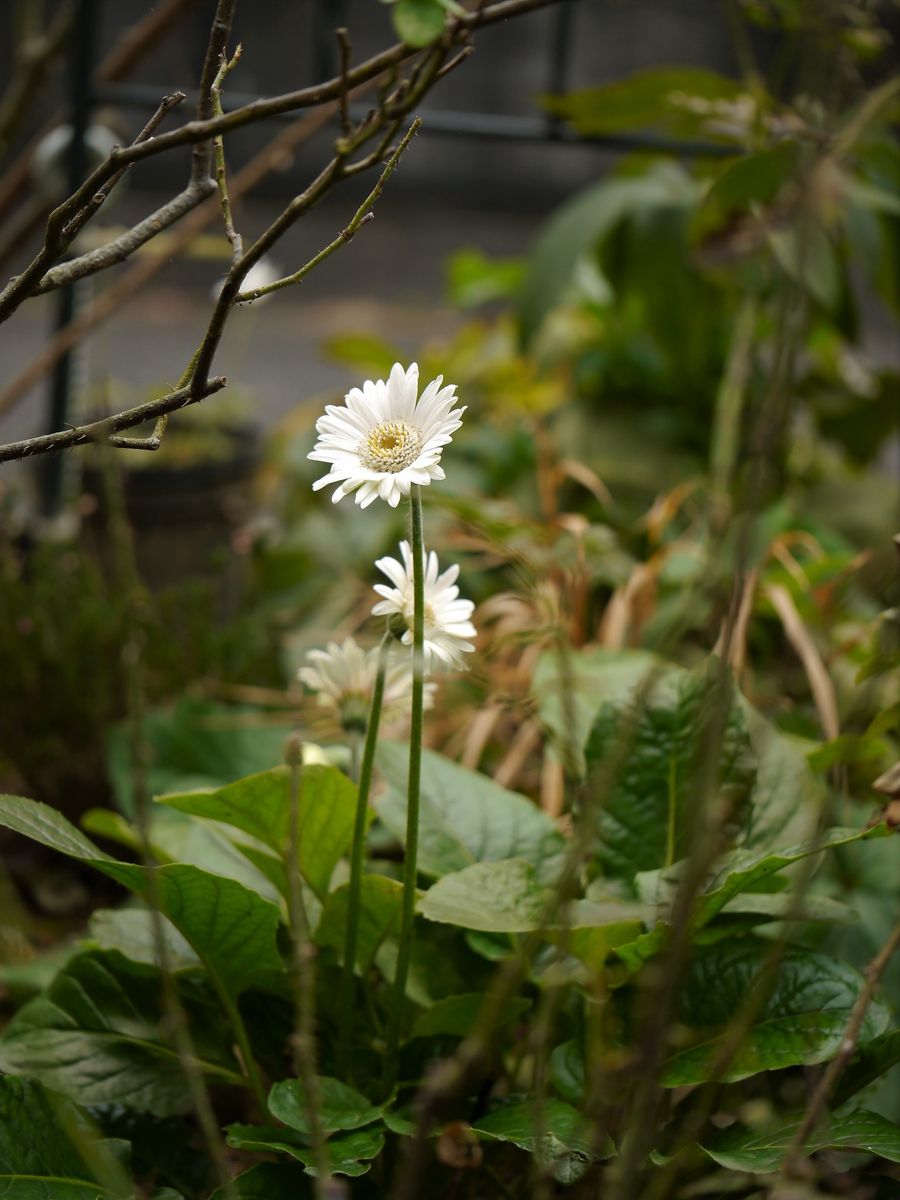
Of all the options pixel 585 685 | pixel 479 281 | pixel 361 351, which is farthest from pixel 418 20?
pixel 479 281

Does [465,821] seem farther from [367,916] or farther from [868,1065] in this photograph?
[868,1065]

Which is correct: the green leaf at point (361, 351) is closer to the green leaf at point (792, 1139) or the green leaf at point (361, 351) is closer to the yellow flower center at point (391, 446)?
the yellow flower center at point (391, 446)

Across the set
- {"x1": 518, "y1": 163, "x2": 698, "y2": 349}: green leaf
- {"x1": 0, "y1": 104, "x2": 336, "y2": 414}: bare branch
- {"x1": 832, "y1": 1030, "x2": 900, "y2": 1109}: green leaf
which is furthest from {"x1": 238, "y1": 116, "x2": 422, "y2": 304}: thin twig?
{"x1": 518, "y1": 163, "x2": 698, "y2": 349}: green leaf

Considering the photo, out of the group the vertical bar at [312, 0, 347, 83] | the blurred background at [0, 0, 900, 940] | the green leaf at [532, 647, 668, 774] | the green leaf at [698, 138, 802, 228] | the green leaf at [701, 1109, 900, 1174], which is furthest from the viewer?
the vertical bar at [312, 0, 347, 83]

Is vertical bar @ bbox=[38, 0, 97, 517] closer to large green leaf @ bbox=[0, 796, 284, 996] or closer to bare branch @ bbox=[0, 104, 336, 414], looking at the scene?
bare branch @ bbox=[0, 104, 336, 414]

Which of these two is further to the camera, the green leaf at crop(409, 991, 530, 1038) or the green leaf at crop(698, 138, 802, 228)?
the green leaf at crop(698, 138, 802, 228)

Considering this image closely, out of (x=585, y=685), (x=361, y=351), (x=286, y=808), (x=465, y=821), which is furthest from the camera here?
(x=361, y=351)
